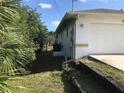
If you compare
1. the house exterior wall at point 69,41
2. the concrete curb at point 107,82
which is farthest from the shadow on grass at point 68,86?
the house exterior wall at point 69,41

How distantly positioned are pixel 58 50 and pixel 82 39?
9.25 metres

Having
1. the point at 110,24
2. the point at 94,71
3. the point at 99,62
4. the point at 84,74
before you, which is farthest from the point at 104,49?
the point at 94,71

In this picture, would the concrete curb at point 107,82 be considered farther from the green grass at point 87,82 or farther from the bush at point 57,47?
the bush at point 57,47

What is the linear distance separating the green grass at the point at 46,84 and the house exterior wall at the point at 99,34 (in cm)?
324

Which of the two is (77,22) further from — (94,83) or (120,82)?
(120,82)

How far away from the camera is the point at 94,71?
1004 centimetres

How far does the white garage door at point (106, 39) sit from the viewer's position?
15000mm

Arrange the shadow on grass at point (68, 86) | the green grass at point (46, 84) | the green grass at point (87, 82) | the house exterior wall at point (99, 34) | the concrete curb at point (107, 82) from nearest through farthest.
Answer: the concrete curb at point (107, 82)
the green grass at point (87, 82)
the shadow on grass at point (68, 86)
the green grass at point (46, 84)
the house exterior wall at point (99, 34)

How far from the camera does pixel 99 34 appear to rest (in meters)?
15.1

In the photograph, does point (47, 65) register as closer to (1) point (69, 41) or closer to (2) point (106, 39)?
(1) point (69, 41)

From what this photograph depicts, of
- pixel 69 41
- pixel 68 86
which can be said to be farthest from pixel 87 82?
pixel 69 41

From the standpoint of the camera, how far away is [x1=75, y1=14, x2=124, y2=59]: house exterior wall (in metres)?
14.6

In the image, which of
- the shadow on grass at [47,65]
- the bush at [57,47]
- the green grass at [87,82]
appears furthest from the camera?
the bush at [57,47]

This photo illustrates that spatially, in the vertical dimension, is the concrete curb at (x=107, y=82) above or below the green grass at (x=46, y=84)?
above
